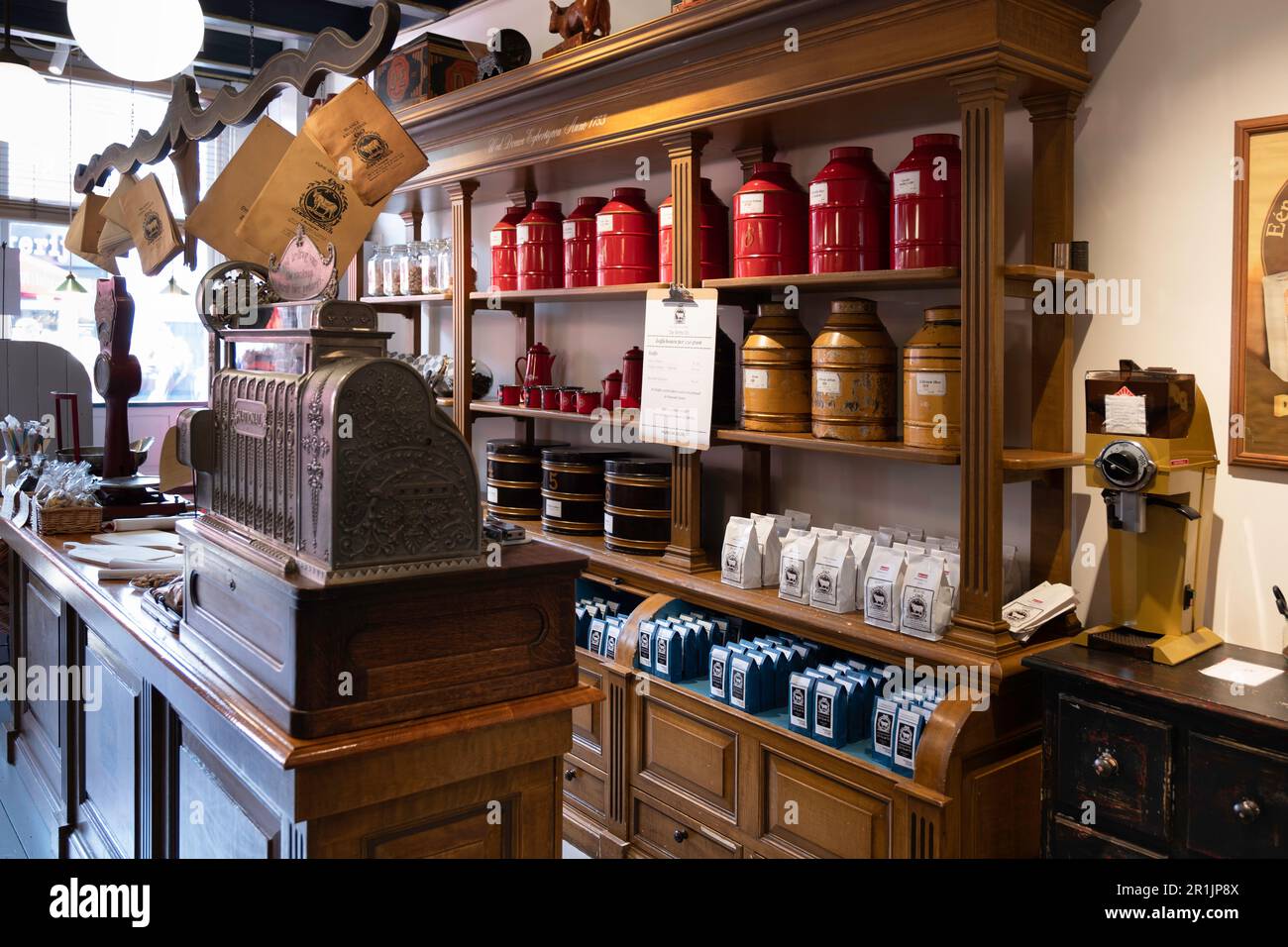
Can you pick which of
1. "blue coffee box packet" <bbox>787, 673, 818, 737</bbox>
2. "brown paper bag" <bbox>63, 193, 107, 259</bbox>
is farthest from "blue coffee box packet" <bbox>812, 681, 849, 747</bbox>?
"brown paper bag" <bbox>63, 193, 107, 259</bbox>

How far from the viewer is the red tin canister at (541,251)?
12.4 feet

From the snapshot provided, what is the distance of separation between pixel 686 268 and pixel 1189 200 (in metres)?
1.31

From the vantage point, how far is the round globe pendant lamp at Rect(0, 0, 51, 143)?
3.34m

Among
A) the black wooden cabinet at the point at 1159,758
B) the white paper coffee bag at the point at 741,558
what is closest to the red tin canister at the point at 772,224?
the white paper coffee bag at the point at 741,558

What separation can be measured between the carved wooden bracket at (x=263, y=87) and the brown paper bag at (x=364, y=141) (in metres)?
0.06

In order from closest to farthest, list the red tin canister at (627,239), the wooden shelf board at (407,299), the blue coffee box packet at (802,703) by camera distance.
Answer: the blue coffee box packet at (802,703)
the red tin canister at (627,239)
the wooden shelf board at (407,299)

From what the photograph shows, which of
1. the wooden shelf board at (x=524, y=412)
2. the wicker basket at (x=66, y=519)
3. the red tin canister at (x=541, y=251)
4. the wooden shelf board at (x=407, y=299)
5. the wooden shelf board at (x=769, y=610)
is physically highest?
the red tin canister at (x=541, y=251)

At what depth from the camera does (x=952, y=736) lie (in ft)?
7.33

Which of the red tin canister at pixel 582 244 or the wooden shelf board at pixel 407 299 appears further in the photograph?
the wooden shelf board at pixel 407 299

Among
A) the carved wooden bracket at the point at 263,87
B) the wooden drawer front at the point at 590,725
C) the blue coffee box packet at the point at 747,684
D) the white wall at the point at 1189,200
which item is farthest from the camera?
the wooden drawer front at the point at 590,725

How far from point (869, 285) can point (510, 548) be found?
134 centimetres

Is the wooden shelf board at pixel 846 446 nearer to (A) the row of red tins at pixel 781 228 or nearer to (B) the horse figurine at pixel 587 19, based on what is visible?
(A) the row of red tins at pixel 781 228

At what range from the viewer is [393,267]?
457 centimetres
